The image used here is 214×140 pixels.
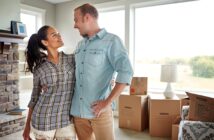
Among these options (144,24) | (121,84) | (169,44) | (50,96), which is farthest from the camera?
(144,24)

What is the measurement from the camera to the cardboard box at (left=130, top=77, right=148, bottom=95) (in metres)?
3.59

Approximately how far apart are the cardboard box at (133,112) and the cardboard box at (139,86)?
0.37 ft

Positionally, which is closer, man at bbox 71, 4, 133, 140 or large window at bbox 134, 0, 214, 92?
man at bbox 71, 4, 133, 140

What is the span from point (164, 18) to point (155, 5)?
0.29 metres

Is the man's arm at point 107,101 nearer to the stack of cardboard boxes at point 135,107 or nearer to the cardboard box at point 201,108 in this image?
the cardboard box at point 201,108

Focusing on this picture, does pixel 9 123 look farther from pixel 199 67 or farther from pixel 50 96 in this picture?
pixel 199 67

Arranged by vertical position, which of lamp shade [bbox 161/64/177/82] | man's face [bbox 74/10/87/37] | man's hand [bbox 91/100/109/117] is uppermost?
man's face [bbox 74/10/87/37]

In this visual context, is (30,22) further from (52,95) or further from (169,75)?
(52,95)

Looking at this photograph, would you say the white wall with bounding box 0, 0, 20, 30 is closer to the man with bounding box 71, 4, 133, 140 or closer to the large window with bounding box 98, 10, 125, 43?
the large window with bounding box 98, 10, 125, 43

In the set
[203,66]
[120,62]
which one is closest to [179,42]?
[203,66]

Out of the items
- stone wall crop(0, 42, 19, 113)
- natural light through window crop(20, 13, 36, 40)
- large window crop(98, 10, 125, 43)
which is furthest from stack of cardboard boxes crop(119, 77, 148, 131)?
natural light through window crop(20, 13, 36, 40)

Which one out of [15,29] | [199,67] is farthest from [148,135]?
[15,29]

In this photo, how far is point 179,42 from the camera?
12.3ft

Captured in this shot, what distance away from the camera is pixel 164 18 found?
3.88 meters
